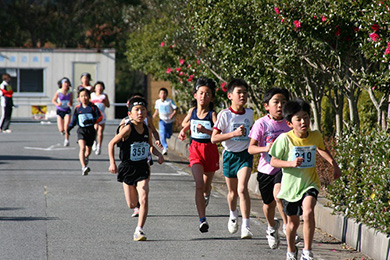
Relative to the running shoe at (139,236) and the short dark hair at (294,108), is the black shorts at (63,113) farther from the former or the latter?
the short dark hair at (294,108)

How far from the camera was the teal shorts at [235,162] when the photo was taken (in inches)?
320

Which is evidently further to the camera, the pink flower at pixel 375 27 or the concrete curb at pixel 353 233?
the pink flower at pixel 375 27

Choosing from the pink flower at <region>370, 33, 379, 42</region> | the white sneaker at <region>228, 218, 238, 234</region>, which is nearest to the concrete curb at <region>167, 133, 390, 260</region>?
the white sneaker at <region>228, 218, 238, 234</region>

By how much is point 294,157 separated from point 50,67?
98.5ft

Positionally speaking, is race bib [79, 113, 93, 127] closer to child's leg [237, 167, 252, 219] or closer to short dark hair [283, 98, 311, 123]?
child's leg [237, 167, 252, 219]

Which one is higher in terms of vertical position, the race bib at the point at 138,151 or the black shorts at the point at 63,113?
the race bib at the point at 138,151

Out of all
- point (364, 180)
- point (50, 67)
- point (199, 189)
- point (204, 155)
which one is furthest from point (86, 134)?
point (50, 67)

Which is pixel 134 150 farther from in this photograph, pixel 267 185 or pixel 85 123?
pixel 85 123

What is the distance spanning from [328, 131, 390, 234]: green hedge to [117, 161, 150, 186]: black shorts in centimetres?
209

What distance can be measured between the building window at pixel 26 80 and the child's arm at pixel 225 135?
2886 cm

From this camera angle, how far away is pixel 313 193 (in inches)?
261

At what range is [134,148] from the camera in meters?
8.23

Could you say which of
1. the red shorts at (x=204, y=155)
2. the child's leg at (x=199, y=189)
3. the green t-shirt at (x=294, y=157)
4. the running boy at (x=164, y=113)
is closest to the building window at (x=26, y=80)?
the running boy at (x=164, y=113)

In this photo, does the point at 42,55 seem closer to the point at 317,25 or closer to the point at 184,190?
the point at 184,190
